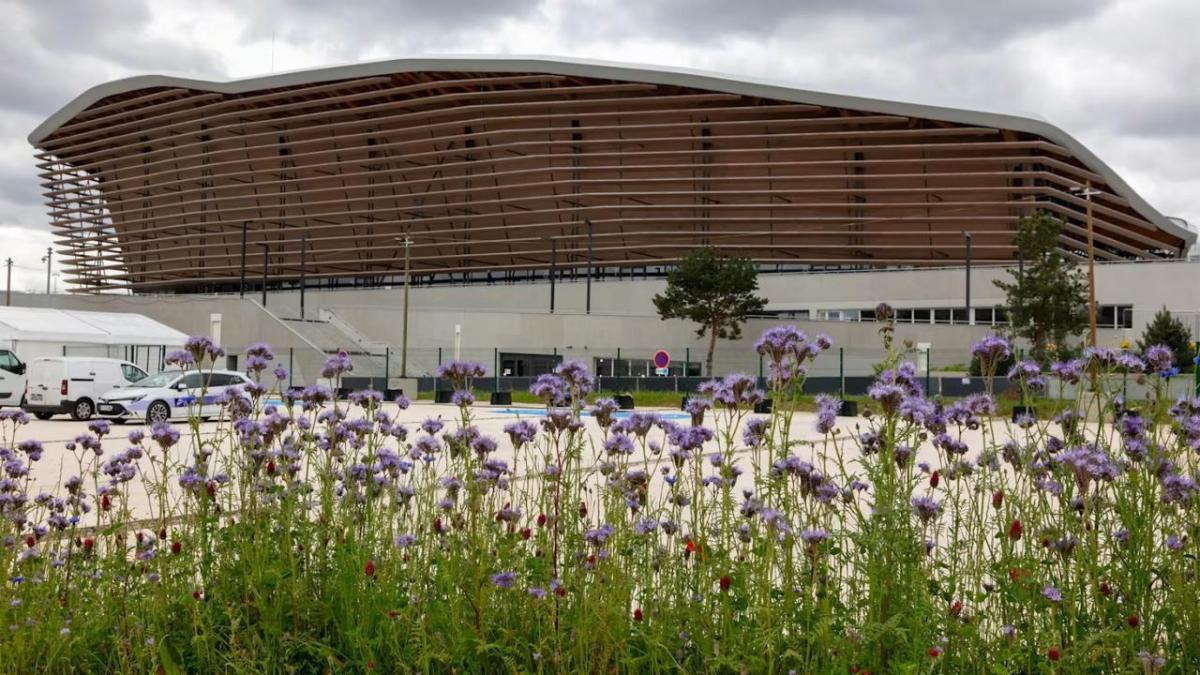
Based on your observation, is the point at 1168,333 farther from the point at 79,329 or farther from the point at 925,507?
the point at 925,507

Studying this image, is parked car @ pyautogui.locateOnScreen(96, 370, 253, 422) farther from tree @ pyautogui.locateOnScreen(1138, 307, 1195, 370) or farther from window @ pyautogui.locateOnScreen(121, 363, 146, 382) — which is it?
tree @ pyautogui.locateOnScreen(1138, 307, 1195, 370)

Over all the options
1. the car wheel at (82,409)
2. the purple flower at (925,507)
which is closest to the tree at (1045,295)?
the car wheel at (82,409)

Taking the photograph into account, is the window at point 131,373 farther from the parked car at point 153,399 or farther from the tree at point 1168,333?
the tree at point 1168,333

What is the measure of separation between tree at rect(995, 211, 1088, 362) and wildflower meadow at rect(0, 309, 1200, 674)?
1678 inches

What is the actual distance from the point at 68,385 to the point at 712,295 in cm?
3664

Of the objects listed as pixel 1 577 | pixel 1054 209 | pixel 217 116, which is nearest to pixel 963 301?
pixel 1054 209

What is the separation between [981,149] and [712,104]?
17418 millimetres

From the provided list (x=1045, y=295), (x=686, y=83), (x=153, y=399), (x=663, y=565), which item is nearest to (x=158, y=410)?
(x=153, y=399)

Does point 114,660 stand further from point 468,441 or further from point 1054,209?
point 1054,209

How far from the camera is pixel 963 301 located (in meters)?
61.0

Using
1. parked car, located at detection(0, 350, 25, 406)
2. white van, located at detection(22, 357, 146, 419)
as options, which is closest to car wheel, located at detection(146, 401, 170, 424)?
white van, located at detection(22, 357, 146, 419)

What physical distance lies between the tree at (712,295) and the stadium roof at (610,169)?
1077 centimetres

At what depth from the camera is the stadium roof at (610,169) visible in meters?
65.6

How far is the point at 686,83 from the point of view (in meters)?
65.2
